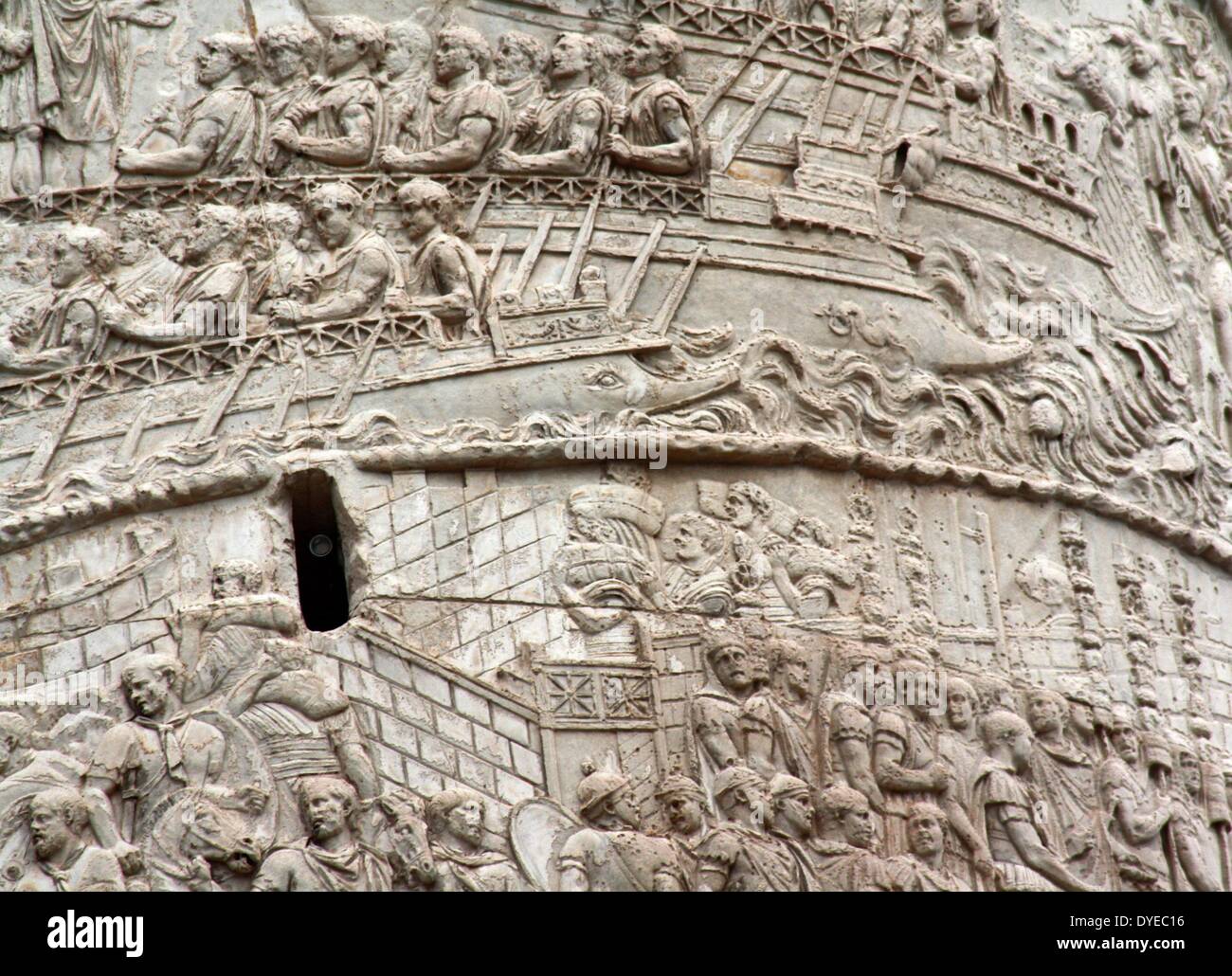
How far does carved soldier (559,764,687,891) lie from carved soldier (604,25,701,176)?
3.71 metres

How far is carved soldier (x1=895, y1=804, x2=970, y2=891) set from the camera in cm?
1530

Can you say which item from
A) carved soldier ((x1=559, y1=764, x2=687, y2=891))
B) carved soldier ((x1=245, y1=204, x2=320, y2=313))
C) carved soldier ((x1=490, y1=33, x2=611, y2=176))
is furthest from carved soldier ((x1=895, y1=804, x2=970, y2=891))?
carved soldier ((x1=245, y1=204, x2=320, y2=313))

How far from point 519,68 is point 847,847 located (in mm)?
4784

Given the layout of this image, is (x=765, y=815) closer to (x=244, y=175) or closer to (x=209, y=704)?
(x=209, y=704)

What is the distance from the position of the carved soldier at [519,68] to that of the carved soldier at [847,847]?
14.0 ft

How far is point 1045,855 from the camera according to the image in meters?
15.7

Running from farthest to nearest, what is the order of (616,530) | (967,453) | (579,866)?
(967,453), (616,530), (579,866)

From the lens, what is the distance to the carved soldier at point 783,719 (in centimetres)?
1545

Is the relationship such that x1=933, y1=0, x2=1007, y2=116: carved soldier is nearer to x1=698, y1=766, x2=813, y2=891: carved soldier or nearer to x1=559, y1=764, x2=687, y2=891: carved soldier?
x1=698, y1=766, x2=813, y2=891: carved soldier

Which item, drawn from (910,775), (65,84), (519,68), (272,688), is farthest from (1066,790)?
(65,84)

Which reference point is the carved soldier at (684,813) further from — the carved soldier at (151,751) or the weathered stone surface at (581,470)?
the carved soldier at (151,751)

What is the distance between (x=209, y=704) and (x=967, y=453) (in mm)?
4449

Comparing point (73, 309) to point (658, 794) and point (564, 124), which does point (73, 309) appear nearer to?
point (564, 124)
